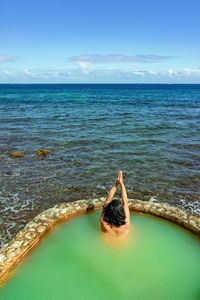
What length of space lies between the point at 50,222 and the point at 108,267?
2470mm

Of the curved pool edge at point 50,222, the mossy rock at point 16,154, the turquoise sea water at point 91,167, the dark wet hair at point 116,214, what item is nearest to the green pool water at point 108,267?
the curved pool edge at point 50,222

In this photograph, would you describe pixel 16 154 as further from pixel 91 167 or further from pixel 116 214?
pixel 116 214

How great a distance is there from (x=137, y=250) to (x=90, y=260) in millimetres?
1310

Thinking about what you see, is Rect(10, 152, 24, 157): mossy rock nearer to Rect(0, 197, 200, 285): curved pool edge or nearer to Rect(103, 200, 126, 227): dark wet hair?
Rect(0, 197, 200, 285): curved pool edge

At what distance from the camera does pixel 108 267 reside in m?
5.52

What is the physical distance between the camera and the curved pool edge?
18.7ft

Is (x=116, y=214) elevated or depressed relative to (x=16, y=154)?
elevated

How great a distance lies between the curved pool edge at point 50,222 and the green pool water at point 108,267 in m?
0.21

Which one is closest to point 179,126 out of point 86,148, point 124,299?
point 86,148

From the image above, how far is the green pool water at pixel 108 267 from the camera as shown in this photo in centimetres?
493

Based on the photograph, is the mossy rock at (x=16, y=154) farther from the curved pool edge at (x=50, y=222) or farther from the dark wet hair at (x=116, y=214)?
the dark wet hair at (x=116, y=214)

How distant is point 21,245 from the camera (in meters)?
6.12

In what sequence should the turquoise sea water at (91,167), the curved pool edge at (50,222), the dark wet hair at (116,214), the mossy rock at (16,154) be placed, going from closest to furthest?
1. the curved pool edge at (50,222)
2. the dark wet hair at (116,214)
3. the turquoise sea water at (91,167)
4. the mossy rock at (16,154)

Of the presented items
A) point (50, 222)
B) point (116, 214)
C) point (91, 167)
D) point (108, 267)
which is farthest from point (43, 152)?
point (108, 267)
